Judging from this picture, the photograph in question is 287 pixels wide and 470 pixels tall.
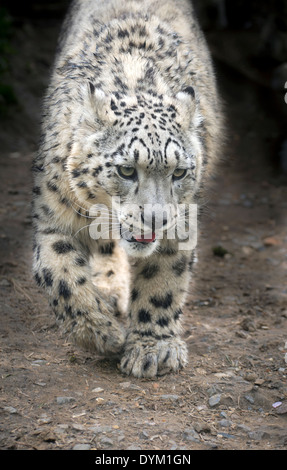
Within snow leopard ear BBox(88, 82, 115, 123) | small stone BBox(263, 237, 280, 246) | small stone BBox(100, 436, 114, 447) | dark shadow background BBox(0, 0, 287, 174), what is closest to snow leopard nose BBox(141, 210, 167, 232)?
snow leopard ear BBox(88, 82, 115, 123)

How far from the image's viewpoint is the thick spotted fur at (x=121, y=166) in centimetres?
480

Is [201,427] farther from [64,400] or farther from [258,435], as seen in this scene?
[64,400]

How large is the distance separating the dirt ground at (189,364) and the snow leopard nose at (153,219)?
129 cm

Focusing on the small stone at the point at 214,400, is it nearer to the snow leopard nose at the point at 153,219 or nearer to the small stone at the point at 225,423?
the small stone at the point at 225,423

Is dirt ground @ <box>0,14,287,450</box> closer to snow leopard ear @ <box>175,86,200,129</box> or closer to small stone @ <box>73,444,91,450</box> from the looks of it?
small stone @ <box>73,444,91,450</box>

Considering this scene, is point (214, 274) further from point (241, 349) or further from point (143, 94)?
point (143, 94)

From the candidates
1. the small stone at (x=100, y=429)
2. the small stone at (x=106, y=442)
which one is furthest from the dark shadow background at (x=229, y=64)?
the small stone at (x=106, y=442)

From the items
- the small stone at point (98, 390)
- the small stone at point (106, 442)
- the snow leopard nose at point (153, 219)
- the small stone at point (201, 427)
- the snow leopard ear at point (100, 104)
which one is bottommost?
the small stone at point (201, 427)

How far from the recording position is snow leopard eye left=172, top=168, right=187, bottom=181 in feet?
16.0

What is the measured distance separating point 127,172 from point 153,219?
1.29 ft

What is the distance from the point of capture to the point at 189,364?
5559 millimetres

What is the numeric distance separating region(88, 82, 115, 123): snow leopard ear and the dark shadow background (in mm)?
6480

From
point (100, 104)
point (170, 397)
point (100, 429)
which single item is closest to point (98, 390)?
point (170, 397)

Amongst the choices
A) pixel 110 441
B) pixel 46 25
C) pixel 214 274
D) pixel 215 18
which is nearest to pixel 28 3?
pixel 46 25
